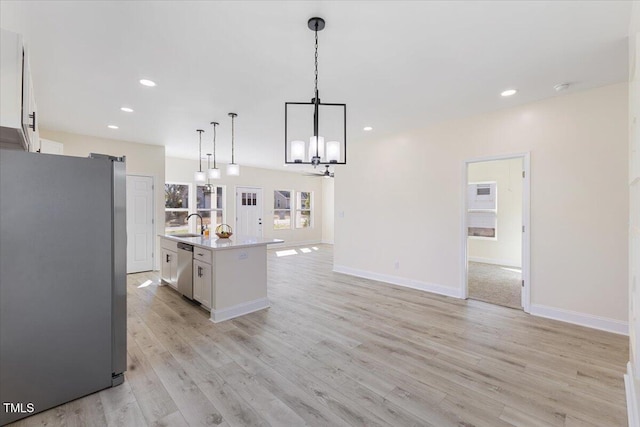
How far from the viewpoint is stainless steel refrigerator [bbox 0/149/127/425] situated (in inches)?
68.1

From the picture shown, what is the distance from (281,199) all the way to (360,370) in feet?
26.0

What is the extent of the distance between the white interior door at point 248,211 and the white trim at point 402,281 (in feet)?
13.1

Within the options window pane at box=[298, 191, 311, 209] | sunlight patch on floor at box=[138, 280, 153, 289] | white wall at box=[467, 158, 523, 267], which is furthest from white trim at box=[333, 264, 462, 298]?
window pane at box=[298, 191, 311, 209]

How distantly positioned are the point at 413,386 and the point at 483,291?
10.1ft

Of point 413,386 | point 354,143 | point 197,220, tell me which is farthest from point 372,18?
point 197,220

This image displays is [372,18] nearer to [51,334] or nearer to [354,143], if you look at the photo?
[51,334]

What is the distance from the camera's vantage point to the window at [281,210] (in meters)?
9.66

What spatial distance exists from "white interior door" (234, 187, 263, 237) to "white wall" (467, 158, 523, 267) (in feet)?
20.1

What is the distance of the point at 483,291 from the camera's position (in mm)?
4539

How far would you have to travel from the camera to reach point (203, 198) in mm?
7988

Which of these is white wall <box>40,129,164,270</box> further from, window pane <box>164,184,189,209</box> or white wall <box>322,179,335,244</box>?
white wall <box>322,179,335,244</box>

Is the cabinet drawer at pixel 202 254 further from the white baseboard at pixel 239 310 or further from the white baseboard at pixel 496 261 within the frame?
the white baseboard at pixel 496 261

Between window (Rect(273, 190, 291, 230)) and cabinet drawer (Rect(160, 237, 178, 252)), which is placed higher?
window (Rect(273, 190, 291, 230))

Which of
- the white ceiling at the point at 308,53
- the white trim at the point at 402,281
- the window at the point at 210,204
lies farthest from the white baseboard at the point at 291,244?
the white ceiling at the point at 308,53
